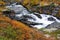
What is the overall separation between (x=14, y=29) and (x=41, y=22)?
7.60 metres

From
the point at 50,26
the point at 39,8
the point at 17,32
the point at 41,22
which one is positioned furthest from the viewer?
the point at 39,8

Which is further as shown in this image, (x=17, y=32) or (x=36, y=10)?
(x=36, y=10)

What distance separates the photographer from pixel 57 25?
882 inches

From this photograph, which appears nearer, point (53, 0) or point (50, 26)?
point (50, 26)

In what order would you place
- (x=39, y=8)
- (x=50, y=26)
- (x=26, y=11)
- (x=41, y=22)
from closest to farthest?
(x=50, y=26)
(x=41, y=22)
(x=26, y=11)
(x=39, y=8)

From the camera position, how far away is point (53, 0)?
3195cm

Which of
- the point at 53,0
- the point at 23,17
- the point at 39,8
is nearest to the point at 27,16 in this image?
the point at 23,17

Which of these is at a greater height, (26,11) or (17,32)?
(17,32)

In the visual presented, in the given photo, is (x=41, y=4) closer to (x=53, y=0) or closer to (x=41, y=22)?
(x=53, y=0)

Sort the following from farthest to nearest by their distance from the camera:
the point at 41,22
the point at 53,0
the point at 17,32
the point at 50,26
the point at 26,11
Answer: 1. the point at 53,0
2. the point at 26,11
3. the point at 41,22
4. the point at 50,26
5. the point at 17,32

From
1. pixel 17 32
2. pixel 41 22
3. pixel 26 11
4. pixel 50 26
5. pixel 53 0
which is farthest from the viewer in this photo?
pixel 53 0

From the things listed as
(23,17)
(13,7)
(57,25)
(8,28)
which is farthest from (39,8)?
(8,28)

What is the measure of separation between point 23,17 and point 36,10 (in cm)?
460

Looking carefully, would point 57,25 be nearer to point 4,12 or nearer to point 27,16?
point 27,16
